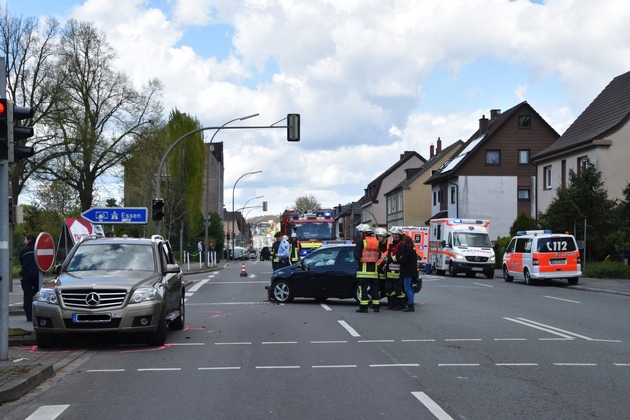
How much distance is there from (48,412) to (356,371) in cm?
361

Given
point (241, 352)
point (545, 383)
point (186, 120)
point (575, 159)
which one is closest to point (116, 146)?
point (186, 120)

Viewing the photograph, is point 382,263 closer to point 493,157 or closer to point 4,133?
point 4,133

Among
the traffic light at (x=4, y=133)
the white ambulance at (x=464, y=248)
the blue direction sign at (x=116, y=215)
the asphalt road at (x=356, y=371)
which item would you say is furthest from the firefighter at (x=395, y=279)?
the white ambulance at (x=464, y=248)

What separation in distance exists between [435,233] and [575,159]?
897 centimetres

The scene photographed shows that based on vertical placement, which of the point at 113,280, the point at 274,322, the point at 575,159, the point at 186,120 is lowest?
the point at 274,322

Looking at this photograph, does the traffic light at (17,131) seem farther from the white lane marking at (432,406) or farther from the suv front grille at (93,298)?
the white lane marking at (432,406)

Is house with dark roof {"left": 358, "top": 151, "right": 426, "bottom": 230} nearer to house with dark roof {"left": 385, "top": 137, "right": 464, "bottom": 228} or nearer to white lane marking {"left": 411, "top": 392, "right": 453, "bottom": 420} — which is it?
house with dark roof {"left": 385, "top": 137, "right": 464, "bottom": 228}

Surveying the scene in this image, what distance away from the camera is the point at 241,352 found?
432 inches

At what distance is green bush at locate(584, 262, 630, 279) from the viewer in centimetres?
3266

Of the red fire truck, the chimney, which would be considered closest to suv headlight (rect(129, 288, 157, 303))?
the red fire truck

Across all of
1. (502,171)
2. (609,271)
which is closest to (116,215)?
(609,271)

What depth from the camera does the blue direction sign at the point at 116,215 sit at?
68.0ft

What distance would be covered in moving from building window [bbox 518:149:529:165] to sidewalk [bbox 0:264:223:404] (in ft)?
166

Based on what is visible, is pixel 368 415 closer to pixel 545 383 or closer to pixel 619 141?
pixel 545 383
